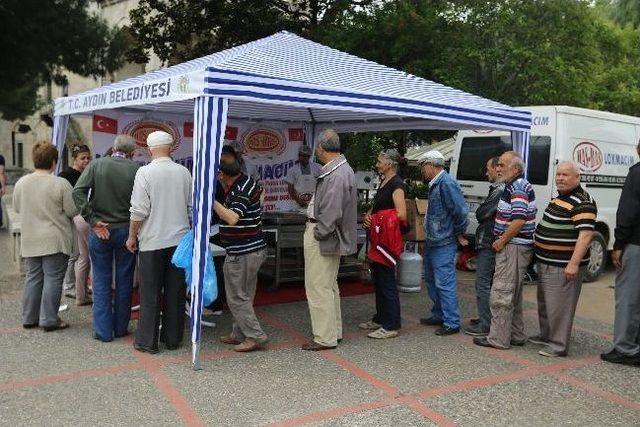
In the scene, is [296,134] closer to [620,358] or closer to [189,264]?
[189,264]

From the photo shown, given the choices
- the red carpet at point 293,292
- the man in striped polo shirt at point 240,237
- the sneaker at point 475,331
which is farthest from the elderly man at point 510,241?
the red carpet at point 293,292

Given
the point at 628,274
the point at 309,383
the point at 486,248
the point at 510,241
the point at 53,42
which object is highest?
the point at 53,42

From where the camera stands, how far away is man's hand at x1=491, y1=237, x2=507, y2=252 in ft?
15.6

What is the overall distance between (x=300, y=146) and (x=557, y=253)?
16.1 feet

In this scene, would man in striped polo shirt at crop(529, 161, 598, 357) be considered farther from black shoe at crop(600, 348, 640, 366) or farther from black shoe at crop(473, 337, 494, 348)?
black shoe at crop(473, 337, 494, 348)

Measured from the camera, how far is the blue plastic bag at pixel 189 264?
4324mm

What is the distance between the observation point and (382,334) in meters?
5.19

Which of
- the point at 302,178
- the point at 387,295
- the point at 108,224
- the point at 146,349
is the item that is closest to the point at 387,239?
the point at 387,295

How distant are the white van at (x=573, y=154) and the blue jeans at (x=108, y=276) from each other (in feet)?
15.6

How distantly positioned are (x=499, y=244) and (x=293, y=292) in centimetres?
281

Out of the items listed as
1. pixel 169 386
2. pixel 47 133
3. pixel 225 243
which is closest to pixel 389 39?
pixel 225 243

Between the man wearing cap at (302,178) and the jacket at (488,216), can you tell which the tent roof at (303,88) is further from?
the man wearing cap at (302,178)

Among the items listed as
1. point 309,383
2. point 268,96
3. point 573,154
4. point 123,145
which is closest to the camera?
point 309,383

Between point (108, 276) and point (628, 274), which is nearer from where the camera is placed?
point (628, 274)
